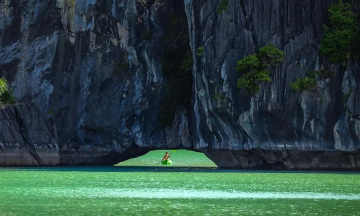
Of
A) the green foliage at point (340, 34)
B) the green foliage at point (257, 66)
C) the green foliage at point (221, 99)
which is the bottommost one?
the green foliage at point (221, 99)

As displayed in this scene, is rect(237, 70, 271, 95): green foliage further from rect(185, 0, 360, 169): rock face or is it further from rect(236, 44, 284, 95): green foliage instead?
rect(185, 0, 360, 169): rock face

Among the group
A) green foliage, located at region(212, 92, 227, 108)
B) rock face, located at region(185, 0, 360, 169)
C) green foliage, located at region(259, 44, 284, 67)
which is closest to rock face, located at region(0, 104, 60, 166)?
rock face, located at region(185, 0, 360, 169)

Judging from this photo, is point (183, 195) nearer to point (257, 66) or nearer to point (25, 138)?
point (257, 66)

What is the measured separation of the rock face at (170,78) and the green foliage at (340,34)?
Answer: 23.8 inches

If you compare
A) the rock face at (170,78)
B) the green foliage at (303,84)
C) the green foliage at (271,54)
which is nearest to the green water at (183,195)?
the rock face at (170,78)

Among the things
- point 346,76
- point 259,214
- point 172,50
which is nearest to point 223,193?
point 259,214

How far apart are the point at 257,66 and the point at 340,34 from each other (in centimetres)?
437

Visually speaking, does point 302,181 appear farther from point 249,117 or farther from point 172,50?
point 172,50

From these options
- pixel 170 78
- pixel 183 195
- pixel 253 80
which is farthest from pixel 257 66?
pixel 183 195

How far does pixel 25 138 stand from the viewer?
4888cm

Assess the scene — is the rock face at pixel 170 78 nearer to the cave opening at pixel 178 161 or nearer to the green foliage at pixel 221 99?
the green foliage at pixel 221 99

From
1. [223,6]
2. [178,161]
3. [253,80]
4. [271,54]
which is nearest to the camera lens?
[271,54]

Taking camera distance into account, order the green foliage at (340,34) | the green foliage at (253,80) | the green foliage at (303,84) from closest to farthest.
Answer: the green foliage at (340,34), the green foliage at (303,84), the green foliage at (253,80)

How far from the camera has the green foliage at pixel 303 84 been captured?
39438 millimetres
